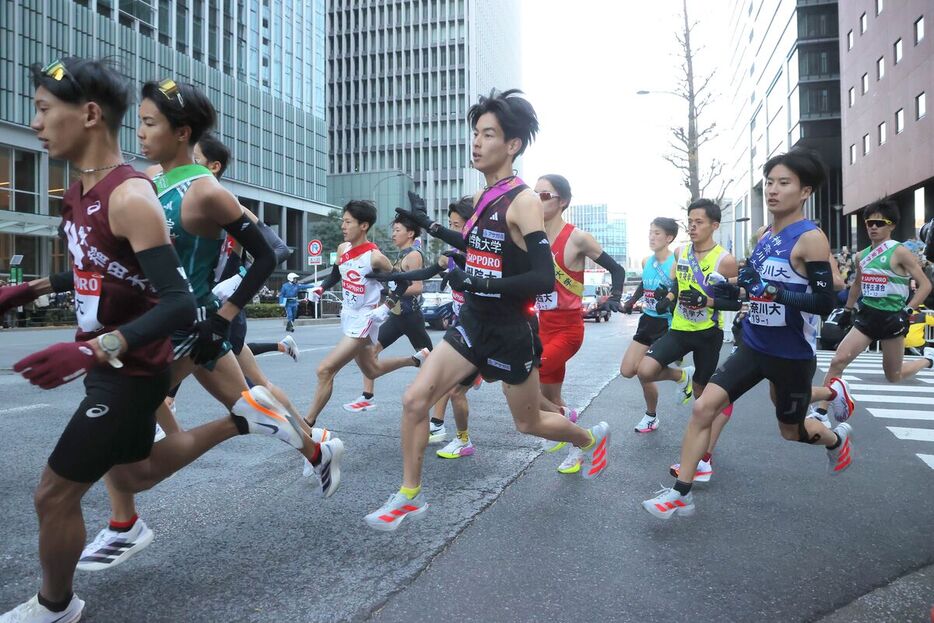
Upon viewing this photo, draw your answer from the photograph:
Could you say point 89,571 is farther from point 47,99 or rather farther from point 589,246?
point 589,246

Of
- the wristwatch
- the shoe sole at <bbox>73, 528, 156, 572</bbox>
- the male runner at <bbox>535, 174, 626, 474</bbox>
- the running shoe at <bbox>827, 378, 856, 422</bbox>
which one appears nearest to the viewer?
the wristwatch

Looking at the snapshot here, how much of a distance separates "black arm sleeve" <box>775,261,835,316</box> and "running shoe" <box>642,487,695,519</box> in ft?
3.73

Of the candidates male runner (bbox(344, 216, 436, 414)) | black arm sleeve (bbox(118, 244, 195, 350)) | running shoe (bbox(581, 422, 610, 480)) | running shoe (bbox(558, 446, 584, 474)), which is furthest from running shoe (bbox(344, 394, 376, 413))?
black arm sleeve (bbox(118, 244, 195, 350))

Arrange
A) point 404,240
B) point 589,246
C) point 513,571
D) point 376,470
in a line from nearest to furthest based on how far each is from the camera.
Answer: point 513,571 < point 376,470 < point 589,246 < point 404,240

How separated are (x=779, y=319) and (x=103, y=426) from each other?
3.22 metres

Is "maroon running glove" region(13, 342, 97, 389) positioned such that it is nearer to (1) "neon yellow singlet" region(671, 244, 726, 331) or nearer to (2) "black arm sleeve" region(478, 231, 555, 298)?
(2) "black arm sleeve" region(478, 231, 555, 298)

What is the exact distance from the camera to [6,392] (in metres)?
7.93

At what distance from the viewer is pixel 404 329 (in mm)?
6906

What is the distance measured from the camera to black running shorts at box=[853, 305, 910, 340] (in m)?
6.80

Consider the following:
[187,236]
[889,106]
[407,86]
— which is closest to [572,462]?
[187,236]

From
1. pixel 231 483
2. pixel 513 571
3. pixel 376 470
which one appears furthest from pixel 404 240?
pixel 513 571

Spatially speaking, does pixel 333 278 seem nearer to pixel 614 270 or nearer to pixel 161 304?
pixel 614 270

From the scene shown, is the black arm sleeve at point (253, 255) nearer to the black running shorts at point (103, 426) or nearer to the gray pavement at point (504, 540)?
the black running shorts at point (103, 426)

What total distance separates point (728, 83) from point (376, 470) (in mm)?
91221
